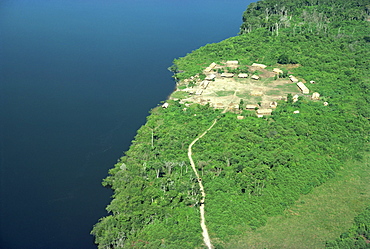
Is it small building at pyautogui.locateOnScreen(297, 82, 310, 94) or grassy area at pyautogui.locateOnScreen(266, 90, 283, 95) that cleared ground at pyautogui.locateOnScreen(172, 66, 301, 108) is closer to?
grassy area at pyautogui.locateOnScreen(266, 90, 283, 95)

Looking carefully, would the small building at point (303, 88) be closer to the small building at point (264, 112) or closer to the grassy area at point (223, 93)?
the small building at point (264, 112)

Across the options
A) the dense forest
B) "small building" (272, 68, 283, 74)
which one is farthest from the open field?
the dense forest

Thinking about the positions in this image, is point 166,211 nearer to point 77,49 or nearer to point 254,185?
point 254,185

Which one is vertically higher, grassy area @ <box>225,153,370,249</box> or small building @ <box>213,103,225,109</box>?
small building @ <box>213,103,225,109</box>

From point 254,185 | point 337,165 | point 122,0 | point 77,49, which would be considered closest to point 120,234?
point 254,185

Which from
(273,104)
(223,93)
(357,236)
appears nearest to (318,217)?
(357,236)

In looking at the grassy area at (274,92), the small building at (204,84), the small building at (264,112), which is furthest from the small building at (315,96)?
the small building at (204,84)
